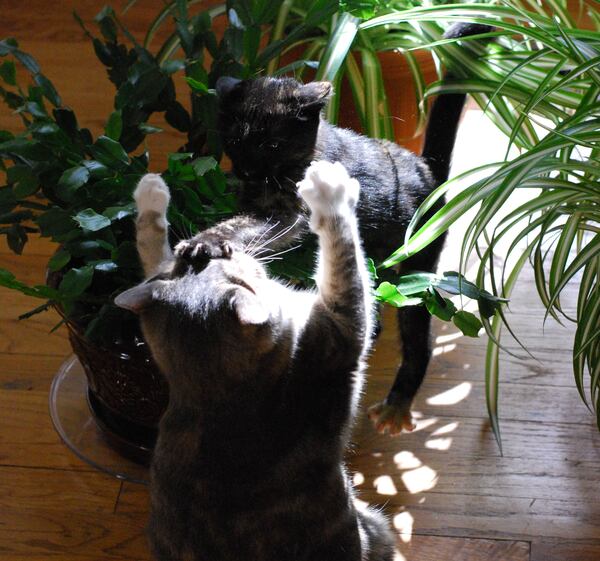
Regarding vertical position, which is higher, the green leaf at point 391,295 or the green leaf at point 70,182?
the green leaf at point 70,182

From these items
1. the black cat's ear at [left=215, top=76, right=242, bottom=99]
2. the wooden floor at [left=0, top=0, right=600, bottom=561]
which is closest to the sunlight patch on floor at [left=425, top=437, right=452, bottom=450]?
the wooden floor at [left=0, top=0, right=600, bottom=561]

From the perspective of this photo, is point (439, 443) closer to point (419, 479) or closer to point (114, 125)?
point (419, 479)

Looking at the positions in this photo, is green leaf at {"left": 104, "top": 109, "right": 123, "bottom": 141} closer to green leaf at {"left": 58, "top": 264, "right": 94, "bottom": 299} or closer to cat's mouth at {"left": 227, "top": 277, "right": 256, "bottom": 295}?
green leaf at {"left": 58, "top": 264, "right": 94, "bottom": 299}

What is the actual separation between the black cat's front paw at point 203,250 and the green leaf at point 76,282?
0.18 m

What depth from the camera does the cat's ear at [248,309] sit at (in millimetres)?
1011

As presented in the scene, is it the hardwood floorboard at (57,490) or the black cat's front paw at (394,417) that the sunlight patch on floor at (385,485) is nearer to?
the black cat's front paw at (394,417)

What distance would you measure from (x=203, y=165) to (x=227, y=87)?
159 mm

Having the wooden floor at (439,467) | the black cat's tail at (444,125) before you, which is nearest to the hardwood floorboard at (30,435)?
the wooden floor at (439,467)

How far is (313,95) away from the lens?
141 centimetres

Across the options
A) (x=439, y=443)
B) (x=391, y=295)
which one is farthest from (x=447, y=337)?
(x=391, y=295)

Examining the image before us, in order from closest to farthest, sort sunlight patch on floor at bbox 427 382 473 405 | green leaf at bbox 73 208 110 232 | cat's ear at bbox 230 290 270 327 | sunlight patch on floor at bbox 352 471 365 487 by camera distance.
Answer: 1. cat's ear at bbox 230 290 270 327
2. green leaf at bbox 73 208 110 232
3. sunlight patch on floor at bbox 352 471 365 487
4. sunlight patch on floor at bbox 427 382 473 405

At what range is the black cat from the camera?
1.42 metres

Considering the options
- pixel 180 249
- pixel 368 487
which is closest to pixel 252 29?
pixel 180 249

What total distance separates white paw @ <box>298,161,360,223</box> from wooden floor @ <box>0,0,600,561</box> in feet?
2.06
